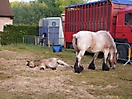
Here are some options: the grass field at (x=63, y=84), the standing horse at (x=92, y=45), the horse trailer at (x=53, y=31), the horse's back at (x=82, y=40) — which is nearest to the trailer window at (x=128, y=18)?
the standing horse at (x=92, y=45)

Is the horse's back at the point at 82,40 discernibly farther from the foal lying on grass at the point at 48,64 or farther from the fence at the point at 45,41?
the fence at the point at 45,41

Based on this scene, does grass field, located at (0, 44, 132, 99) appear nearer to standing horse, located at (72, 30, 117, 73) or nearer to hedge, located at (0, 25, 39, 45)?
standing horse, located at (72, 30, 117, 73)

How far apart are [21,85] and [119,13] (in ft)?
27.0

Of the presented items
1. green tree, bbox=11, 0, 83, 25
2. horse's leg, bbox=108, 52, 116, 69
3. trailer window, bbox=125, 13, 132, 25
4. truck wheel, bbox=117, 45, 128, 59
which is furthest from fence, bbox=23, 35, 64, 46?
green tree, bbox=11, 0, 83, 25

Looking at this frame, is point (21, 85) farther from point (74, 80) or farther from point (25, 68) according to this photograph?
point (25, 68)

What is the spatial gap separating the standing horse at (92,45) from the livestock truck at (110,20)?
1842mm

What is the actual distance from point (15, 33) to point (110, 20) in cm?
1554

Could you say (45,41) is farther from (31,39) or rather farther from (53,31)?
(31,39)

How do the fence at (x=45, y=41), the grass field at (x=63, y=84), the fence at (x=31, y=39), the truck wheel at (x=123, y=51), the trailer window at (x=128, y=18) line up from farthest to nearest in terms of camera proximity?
1. the fence at (x=31, y=39)
2. the fence at (x=45, y=41)
3. the truck wheel at (x=123, y=51)
4. the trailer window at (x=128, y=18)
5. the grass field at (x=63, y=84)

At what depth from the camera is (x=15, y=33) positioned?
29.9m

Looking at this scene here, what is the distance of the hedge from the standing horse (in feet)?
58.6

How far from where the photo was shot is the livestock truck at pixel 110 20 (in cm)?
1489

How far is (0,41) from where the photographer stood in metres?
27.4

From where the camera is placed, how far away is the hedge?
2911cm
